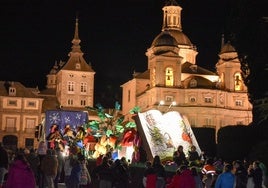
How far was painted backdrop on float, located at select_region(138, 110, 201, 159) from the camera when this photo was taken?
25969 millimetres

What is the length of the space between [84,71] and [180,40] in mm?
18222

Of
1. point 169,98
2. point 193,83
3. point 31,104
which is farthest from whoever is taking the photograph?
point 31,104

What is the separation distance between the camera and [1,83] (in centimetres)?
8538

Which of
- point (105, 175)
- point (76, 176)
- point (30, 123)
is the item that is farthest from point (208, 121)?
point (105, 175)

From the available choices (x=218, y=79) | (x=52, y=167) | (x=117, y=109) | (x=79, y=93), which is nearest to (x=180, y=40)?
(x=218, y=79)

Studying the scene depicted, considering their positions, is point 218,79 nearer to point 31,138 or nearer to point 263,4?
point 31,138

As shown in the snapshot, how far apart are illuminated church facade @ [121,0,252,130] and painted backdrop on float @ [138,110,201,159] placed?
40360 mm

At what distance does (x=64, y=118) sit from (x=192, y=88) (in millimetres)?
41450

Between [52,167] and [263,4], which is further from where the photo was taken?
[263,4]

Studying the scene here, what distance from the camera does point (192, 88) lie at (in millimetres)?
74125

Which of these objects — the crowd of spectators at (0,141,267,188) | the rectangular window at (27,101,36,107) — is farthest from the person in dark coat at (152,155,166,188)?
the rectangular window at (27,101,36,107)

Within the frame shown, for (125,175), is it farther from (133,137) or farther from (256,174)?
(133,137)

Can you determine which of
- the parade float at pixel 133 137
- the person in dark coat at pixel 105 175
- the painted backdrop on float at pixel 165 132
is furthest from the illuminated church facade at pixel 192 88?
the person in dark coat at pixel 105 175

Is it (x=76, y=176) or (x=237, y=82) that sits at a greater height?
(x=237, y=82)
